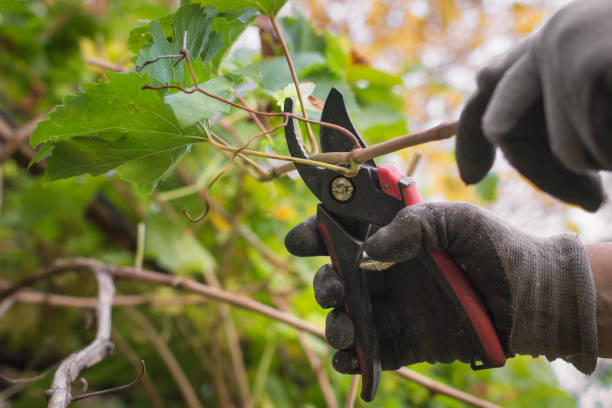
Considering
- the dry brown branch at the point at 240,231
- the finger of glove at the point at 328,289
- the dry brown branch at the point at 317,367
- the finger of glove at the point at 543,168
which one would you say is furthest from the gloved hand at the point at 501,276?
the dry brown branch at the point at 240,231

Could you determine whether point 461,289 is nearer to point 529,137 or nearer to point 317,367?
point 529,137

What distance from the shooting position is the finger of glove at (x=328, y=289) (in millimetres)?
470

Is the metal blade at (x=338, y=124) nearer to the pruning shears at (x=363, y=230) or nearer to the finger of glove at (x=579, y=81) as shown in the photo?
the pruning shears at (x=363, y=230)

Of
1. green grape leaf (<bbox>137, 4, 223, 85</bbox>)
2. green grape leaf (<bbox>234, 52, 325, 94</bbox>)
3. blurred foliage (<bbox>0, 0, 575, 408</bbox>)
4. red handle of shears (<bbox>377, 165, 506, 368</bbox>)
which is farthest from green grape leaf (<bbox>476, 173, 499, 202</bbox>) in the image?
green grape leaf (<bbox>137, 4, 223, 85</bbox>)

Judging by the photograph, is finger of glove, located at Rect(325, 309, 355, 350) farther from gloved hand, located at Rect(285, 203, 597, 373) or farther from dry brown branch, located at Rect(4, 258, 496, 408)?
dry brown branch, located at Rect(4, 258, 496, 408)

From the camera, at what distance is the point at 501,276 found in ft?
1.48

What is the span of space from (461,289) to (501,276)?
0.05 meters

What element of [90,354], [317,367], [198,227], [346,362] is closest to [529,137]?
[346,362]

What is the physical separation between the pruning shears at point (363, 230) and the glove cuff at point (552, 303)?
41 millimetres

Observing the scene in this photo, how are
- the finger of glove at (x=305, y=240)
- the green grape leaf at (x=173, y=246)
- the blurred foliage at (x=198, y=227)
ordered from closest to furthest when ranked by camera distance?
1. the finger of glove at (x=305, y=240)
2. the blurred foliage at (x=198, y=227)
3. the green grape leaf at (x=173, y=246)

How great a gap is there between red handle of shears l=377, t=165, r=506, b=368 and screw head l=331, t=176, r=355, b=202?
34 mm

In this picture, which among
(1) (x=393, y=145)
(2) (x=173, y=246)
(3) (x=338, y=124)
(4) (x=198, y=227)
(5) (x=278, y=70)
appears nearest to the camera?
(1) (x=393, y=145)

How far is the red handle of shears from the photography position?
1.43ft

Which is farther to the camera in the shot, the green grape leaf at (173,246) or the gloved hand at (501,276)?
the green grape leaf at (173,246)
